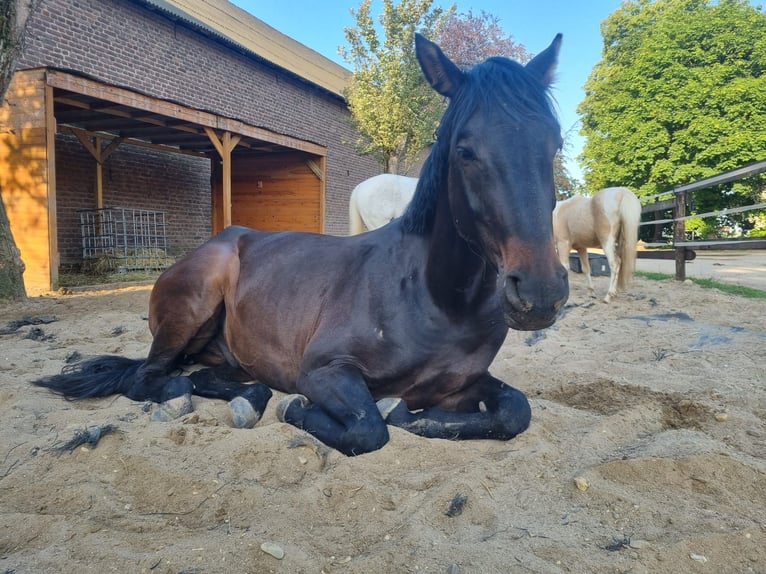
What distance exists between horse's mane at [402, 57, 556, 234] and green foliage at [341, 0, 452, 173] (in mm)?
14413

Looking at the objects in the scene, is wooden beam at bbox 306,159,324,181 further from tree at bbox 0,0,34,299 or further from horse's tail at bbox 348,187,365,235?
tree at bbox 0,0,34,299

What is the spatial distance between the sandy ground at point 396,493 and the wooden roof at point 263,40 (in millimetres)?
16933

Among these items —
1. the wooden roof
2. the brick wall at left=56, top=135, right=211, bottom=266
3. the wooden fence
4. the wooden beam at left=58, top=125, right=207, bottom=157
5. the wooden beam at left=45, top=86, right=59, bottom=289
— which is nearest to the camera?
the wooden fence

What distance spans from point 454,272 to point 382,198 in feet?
23.0

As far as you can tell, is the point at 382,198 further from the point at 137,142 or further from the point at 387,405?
the point at 137,142

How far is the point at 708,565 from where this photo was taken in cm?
122

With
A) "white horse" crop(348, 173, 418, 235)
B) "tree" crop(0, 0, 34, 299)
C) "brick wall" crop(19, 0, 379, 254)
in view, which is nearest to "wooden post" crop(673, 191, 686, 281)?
"white horse" crop(348, 173, 418, 235)

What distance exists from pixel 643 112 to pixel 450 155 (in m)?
27.1

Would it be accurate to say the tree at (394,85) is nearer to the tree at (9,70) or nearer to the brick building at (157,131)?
the brick building at (157,131)

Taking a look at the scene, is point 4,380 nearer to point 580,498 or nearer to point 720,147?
point 580,498

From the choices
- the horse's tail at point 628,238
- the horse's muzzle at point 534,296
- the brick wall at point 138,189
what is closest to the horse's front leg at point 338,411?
the horse's muzzle at point 534,296

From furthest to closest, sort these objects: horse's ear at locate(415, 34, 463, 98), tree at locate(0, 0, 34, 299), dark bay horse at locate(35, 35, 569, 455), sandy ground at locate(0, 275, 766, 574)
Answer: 1. tree at locate(0, 0, 34, 299)
2. horse's ear at locate(415, 34, 463, 98)
3. dark bay horse at locate(35, 35, 569, 455)
4. sandy ground at locate(0, 275, 766, 574)

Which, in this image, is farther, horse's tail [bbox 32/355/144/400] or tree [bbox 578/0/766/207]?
tree [bbox 578/0/766/207]

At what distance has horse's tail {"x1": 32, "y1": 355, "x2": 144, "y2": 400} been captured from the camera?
2684 mm
